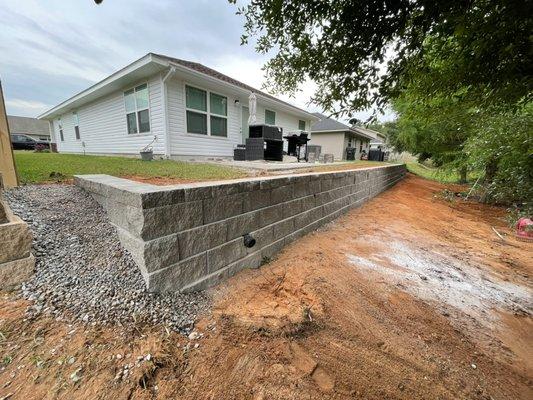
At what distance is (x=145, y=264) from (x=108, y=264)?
331mm

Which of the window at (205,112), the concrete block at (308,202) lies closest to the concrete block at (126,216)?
the concrete block at (308,202)

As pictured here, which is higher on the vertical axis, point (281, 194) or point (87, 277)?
point (281, 194)

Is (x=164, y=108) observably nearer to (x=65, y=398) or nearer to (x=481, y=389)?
(x=65, y=398)

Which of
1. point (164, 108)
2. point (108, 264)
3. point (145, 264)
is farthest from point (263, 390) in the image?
point (164, 108)

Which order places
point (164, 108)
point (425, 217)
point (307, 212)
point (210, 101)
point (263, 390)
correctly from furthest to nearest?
1. point (210, 101)
2. point (164, 108)
3. point (425, 217)
4. point (307, 212)
5. point (263, 390)

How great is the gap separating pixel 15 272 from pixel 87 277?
0.37 metres

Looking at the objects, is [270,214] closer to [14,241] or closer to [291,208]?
[291,208]

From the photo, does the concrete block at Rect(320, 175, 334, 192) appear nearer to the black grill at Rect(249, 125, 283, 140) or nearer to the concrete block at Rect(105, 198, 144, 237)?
the concrete block at Rect(105, 198, 144, 237)

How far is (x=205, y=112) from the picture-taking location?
315 inches

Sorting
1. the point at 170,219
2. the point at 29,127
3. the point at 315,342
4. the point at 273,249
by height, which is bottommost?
the point at 315,342

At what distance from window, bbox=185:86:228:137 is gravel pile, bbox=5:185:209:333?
20.2ft

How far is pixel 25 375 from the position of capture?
1101 mm

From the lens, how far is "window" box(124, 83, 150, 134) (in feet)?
25.2

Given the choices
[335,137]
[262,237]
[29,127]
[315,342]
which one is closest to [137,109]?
[262,237]
